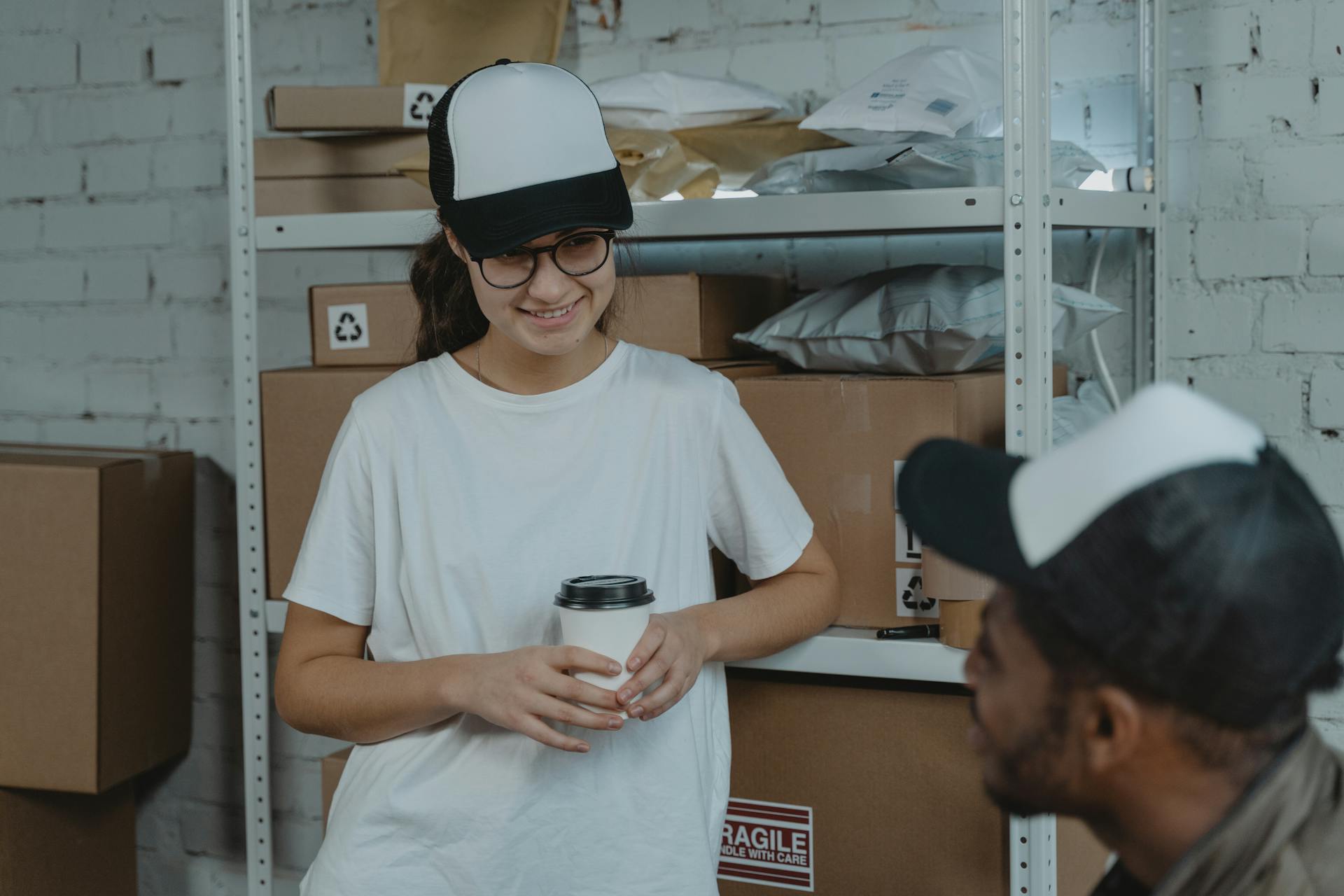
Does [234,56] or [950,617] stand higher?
[234,56]

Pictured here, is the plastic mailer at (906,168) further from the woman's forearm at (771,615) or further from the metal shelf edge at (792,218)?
the woman's forearm at (771,615)

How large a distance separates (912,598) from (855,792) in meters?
0.25

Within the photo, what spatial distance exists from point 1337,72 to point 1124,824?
4.55 ft

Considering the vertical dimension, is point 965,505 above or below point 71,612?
above

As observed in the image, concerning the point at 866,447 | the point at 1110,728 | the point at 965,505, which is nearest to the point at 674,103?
the point at 866,447

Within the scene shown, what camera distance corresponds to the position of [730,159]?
1642 millimetres

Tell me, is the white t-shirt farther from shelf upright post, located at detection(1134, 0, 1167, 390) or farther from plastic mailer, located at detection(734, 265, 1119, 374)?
shelf upright post, located at detection(1134, 0, 1167, 390)

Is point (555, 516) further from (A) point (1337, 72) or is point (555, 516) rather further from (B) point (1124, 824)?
(A) point (1337, 72)

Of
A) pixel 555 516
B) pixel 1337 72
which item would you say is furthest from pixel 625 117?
pixel 1337 72

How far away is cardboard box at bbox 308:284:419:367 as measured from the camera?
1641 millimetres

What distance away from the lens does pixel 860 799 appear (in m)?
1.46

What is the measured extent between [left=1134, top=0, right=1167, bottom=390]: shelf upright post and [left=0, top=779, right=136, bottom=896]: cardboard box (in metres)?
1.90

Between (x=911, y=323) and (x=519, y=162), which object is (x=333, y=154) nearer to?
(x=519, y=162)

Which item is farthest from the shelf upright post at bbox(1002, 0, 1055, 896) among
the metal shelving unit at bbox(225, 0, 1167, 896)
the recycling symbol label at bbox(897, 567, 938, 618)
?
the recycling symbol label at bbox(897, 567, 938, 618)
